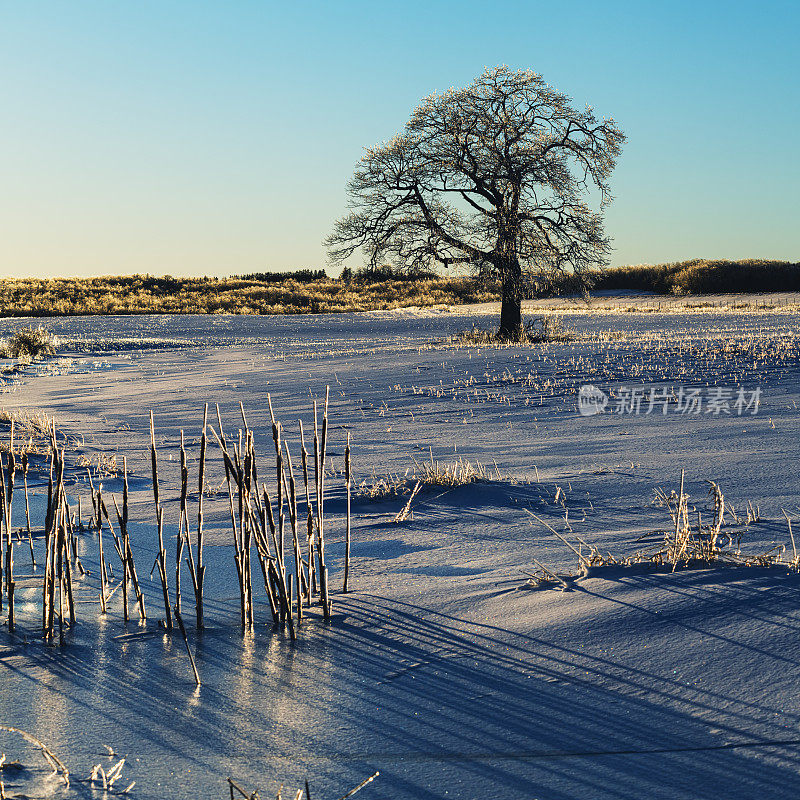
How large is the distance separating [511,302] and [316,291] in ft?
95.7

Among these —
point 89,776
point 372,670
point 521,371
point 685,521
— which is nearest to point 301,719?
point 372,670

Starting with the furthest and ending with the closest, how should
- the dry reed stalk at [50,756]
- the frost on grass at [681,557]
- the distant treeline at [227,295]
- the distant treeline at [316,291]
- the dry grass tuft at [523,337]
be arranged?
the distant treeline at [316,291], the distant treeline at [227,295], the dry grass tuft at [523,337], the frost on grass at [681,557], the dry reed stalk at [50,756]

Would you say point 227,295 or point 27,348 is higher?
point 227,295

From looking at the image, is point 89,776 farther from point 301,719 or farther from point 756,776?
point 756,776

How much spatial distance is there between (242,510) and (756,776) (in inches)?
78.5

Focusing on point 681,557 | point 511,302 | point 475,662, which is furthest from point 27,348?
point 475,662

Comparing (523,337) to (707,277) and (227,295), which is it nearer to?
(707,277)

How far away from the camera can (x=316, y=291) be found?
49000mm

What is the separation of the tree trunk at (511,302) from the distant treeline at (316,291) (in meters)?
15.1

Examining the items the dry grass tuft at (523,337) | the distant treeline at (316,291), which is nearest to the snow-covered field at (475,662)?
the dry grass tuft at (523,337)

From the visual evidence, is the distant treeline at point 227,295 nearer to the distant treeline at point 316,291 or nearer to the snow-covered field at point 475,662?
the distant treeline at point 316,291

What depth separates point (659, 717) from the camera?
2242mm

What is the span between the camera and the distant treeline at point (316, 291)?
40.5 metres

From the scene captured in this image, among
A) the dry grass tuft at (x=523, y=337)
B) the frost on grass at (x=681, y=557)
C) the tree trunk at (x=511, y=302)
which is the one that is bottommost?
the frost on grass at (x=681, y=557)
